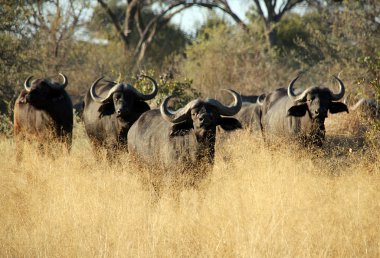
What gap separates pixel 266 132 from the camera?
10.9 metres

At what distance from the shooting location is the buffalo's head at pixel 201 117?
6988mm

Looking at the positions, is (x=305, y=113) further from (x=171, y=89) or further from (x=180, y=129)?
(x=171, y=89)

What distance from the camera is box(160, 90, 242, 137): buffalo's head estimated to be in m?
6.99

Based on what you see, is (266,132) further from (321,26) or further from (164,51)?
(164,51)

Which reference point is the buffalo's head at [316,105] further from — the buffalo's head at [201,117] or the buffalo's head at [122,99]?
the buffalo's head at [201,117]

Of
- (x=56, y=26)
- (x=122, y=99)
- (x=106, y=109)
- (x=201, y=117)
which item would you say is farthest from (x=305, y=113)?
(x=56, y=26)

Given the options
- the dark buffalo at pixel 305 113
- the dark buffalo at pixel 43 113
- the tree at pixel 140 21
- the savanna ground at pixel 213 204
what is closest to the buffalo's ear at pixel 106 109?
the savanna ground at pixel 213 204

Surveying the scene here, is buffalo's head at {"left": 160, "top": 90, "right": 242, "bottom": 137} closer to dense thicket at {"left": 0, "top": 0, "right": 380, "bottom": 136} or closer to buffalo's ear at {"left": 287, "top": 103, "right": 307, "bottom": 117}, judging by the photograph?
buffalo's ear at {"left": 287, "top": 103, "right": 307, "bottom": 117}

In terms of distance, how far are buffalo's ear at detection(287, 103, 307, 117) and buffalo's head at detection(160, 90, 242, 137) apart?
2718 millimetres

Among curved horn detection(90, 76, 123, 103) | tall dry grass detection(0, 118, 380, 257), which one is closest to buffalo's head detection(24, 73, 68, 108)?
curved horn detection(90, 76, 123, 103)

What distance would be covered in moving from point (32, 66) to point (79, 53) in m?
8.19

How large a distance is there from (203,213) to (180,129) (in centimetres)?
116

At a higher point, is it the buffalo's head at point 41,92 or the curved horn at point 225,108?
the buffalo's head at point 41,92

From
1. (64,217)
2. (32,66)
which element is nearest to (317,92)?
(64,217)
